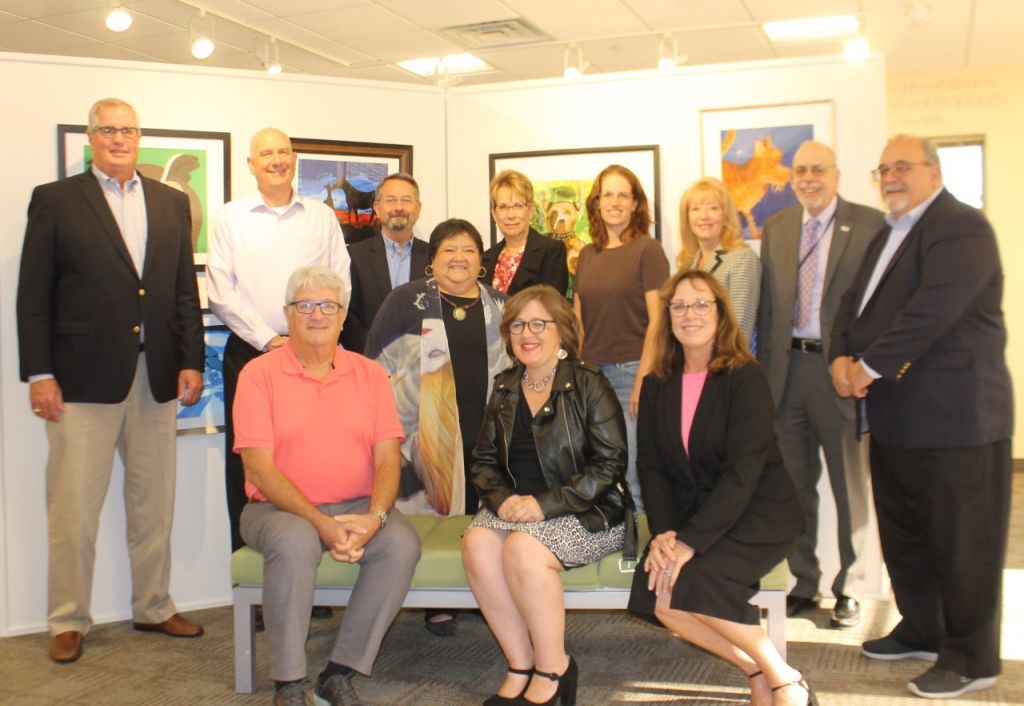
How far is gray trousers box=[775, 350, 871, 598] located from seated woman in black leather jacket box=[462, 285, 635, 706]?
40.7 inches

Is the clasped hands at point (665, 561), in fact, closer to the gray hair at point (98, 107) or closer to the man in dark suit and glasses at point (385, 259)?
the man in dark suit and glasses at point (385, 259)

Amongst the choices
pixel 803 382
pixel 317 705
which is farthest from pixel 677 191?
pixel 317 705

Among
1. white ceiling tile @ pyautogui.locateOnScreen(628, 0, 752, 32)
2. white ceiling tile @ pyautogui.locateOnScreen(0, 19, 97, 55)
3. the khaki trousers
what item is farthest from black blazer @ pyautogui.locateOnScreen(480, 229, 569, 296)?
white ceiling tile @ pyautogui.locateOnScreen(0, 19, 97, 55)

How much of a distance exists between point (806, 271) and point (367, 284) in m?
1.87

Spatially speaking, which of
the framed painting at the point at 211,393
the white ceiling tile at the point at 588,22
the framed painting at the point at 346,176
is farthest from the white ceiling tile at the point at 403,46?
the framed painting at the point at 211,393

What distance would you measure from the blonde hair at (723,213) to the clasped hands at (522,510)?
139 cm

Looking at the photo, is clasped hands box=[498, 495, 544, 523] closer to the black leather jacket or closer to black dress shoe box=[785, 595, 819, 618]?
the black leather jacket

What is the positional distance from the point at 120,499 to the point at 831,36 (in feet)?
21.0

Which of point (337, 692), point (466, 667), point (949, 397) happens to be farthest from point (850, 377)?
point (337, 692)

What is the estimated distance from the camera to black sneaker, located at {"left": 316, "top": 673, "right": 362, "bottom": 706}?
9.86 feet

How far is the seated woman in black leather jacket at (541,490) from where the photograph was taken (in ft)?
9.83

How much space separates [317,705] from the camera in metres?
3.05

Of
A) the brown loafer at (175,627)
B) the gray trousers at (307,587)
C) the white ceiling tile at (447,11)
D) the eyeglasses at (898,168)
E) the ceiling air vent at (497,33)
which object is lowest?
the brown loafer at (175,627)

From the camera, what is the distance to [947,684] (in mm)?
3098
